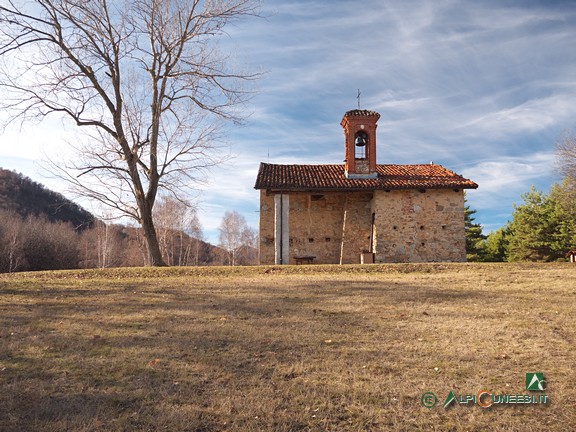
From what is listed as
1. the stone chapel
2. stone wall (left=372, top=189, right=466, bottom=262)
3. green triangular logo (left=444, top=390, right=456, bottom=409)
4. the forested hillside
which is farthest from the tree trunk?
green triangular logo (left=444, top=390, right=456, bottom=409)

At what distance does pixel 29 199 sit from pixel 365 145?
5523 cm

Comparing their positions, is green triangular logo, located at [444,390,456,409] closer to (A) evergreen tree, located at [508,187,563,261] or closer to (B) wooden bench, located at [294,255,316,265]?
(B) wooden bench, located at [294,255,316,265]

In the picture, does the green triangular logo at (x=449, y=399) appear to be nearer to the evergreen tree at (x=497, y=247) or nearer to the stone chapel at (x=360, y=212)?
the stone chapel at (x=360, y=212)

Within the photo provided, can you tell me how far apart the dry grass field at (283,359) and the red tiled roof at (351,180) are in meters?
9.90

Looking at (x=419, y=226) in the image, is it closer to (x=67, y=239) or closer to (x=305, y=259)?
(x=305, y=259)

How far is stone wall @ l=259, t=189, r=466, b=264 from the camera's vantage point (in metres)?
18.5

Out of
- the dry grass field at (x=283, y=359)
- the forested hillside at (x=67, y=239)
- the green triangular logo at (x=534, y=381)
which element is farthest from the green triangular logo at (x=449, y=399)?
the forested hillside at (x=67, y=239)

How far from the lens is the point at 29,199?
190ft

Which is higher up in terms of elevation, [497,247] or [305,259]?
[497,247]

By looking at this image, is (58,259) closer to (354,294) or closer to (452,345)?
(354,294)

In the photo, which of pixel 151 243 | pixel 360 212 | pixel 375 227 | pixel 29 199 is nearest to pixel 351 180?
pixel 360 212

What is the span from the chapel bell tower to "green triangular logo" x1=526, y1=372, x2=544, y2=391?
53.8 ft

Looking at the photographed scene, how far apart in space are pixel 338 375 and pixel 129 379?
2.01 meters

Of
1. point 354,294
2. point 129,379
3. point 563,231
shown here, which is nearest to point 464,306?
point 354,294
